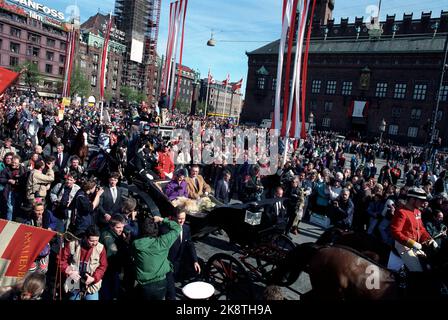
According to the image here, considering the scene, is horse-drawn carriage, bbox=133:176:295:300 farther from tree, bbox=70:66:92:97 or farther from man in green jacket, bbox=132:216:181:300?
tree, bbox=70:66:92:97

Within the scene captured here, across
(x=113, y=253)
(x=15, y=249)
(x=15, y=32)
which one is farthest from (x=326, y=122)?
(x=15, y=32)

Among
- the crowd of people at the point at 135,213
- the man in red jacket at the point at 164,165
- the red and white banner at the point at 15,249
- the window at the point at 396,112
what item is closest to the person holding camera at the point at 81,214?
the crowd of people at the point at 135,213

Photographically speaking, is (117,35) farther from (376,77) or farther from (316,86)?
(376,77)

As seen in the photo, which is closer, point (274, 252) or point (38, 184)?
point (274, 252)

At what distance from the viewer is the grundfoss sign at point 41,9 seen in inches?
2513

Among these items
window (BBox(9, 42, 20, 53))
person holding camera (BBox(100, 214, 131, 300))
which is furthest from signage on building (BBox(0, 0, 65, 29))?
person holding camera (BBox(100, 214, 131, 300))

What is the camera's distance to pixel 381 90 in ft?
172

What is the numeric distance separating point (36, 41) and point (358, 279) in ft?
251

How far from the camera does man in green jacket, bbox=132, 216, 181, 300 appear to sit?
404 centimetres

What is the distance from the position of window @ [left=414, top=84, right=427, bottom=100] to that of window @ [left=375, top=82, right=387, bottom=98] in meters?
4.25

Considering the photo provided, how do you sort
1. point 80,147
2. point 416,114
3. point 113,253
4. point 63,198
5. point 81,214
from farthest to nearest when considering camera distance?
point 416,114
point 80,147
point 63,198
point 81,214
point 113,253
